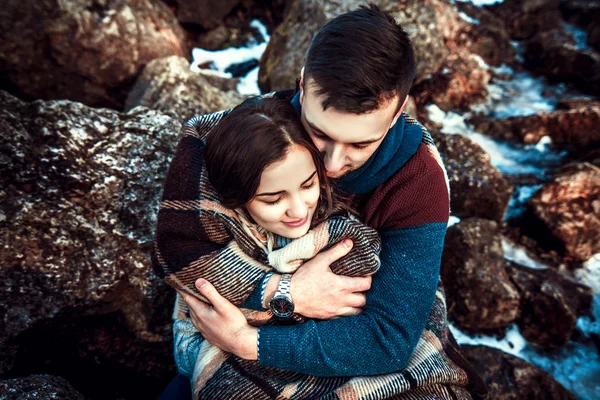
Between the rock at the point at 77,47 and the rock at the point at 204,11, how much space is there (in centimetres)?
100

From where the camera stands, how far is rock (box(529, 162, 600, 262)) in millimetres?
4770

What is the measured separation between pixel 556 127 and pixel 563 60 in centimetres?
229

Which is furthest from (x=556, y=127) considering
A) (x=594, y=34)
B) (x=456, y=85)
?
(x=594, y=34)

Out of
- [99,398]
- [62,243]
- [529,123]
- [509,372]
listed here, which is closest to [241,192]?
[62,243]

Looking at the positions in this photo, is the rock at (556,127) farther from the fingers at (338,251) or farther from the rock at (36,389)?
the rock at (36,389)

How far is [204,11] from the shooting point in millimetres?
5805

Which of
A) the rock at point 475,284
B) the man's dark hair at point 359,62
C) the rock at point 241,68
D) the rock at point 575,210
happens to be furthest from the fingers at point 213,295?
the rock at point 575,210

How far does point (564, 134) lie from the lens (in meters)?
6.29

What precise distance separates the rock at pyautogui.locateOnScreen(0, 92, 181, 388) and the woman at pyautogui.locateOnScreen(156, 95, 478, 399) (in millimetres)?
669

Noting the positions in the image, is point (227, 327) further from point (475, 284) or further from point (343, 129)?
point (475, 284)

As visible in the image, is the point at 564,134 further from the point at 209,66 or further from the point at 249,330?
the point at 249,330

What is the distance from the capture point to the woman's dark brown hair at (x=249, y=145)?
1771mm

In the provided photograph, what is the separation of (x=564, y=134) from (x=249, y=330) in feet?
20.6

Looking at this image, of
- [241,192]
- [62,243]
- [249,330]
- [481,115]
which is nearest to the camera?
[241,192]
